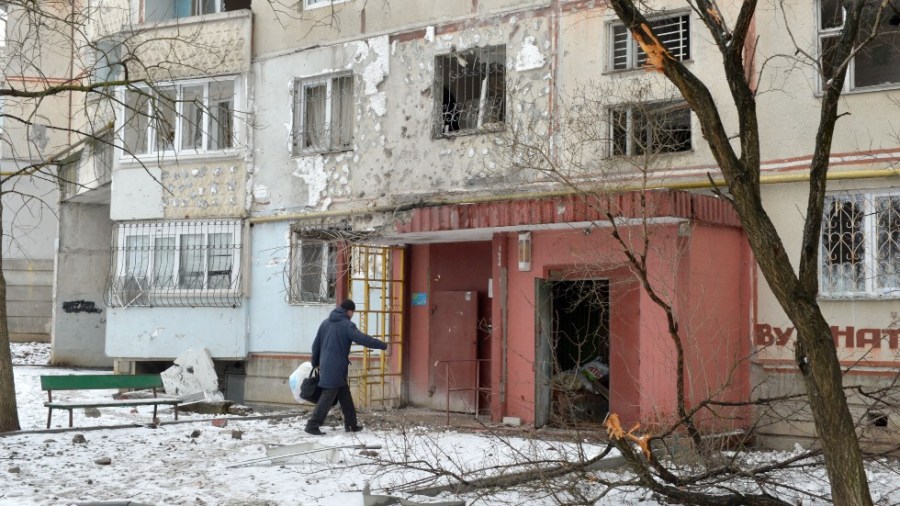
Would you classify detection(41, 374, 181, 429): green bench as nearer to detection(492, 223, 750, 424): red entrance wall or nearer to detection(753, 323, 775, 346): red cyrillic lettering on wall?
detection(492, 223, 750, 424): red entrance wall

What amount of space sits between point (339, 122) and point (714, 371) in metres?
8.39

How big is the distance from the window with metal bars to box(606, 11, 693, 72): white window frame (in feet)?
10.1

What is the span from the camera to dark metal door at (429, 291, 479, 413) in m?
16.4

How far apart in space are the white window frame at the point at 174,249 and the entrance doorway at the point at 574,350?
6378 mm

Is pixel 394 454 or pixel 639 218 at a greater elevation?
pixel 639 218

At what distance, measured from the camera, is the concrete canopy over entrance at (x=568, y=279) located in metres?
12.9

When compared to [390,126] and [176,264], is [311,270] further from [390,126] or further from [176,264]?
[390,126]

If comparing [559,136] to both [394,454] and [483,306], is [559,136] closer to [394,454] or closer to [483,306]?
[483,306]

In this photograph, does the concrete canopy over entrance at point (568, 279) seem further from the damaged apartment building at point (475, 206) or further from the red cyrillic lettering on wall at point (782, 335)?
the red cyrillic lettering on wall at point (782, 335)

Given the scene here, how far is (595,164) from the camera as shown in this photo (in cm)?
1477

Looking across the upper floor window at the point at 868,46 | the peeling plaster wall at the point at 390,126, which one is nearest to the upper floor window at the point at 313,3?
the peeling plaster wall at the point at 390,126

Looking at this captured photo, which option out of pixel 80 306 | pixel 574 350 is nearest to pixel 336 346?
pixel 574 350

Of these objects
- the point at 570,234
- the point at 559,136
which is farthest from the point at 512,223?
the point at 559,136

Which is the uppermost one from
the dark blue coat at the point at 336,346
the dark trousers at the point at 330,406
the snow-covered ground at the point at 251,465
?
the dark blue coat at the point at 336,346
